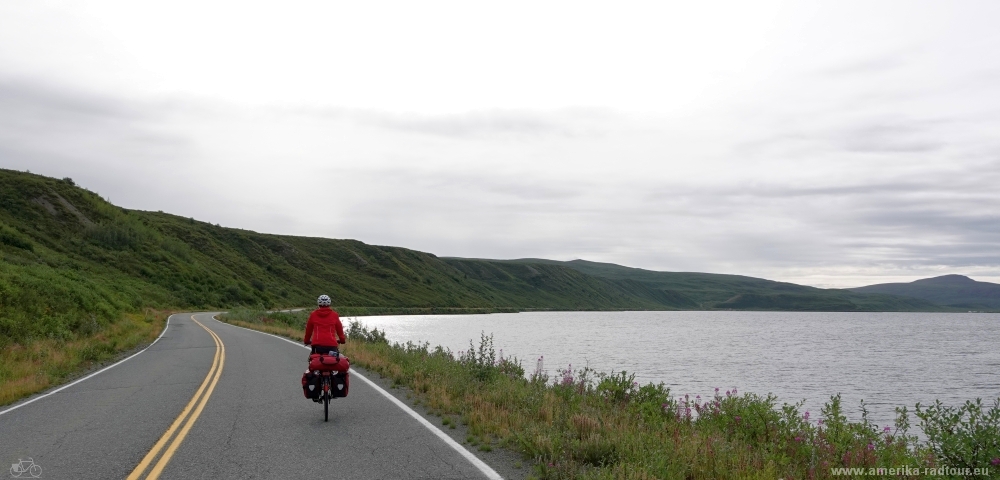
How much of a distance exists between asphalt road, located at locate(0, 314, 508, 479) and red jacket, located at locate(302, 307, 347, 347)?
1.29 m

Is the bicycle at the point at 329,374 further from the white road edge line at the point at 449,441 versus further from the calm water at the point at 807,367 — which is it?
the calm water at the point at 807,367

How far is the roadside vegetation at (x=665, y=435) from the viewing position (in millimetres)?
7199

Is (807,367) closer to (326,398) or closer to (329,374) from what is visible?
(329,374)

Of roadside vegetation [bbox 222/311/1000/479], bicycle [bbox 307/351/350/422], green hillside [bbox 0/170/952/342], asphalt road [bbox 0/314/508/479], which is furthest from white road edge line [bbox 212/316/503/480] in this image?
green hillside [bbox 0/170/952/342]

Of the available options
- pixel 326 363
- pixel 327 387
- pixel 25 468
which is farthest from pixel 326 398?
pixel 25 468

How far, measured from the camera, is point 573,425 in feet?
29.7

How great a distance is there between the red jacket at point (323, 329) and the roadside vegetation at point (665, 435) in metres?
2.25

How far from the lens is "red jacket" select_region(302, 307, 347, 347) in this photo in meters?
11.1

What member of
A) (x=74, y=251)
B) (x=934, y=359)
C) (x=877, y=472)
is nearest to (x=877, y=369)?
(x=934, y=359)

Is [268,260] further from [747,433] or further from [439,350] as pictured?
[747,433]

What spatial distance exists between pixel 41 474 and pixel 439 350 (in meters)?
14.4

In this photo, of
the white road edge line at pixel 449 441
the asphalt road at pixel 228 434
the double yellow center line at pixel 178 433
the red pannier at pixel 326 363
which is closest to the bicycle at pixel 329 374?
the red pannier at pixel 326 363

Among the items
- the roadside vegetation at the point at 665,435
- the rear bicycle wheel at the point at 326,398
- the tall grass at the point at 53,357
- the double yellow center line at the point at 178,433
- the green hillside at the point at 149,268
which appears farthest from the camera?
the green hillside at the point at 149,268

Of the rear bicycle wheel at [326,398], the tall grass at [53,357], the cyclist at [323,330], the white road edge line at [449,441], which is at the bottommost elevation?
the tall grass at [53,357]
